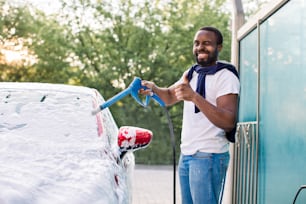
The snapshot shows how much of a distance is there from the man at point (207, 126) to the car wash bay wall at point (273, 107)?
1.38 ft

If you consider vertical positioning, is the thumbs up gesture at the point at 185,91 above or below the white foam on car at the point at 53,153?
above

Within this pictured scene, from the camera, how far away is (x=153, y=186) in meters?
11.8

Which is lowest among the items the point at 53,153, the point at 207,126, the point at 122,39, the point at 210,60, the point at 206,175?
the point at 206,175

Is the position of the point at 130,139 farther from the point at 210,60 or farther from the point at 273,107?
the point at 273,107

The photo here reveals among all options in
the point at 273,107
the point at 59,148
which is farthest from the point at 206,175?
the point at 273,107

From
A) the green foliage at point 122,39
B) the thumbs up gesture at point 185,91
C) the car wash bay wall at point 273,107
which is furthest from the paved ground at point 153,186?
the thumbs up gesture at point 185,91

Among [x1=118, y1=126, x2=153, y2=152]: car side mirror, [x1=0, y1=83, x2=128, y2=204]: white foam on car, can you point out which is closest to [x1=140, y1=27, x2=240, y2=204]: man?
[x1=118, y1=126, x2=153, y2=152]: car side mirror

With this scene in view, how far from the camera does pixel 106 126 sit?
385 cm

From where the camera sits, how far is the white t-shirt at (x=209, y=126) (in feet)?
11.1

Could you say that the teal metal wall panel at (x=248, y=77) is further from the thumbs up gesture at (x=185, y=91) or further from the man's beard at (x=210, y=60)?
the thumbs up gesture at (x=185, y=91)

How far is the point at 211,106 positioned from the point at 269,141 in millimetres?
1226

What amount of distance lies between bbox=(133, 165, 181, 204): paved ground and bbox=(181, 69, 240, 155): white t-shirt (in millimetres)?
5809

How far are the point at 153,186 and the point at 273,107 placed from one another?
25.4 feet

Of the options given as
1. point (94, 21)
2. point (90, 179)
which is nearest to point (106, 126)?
point (90, 179)
